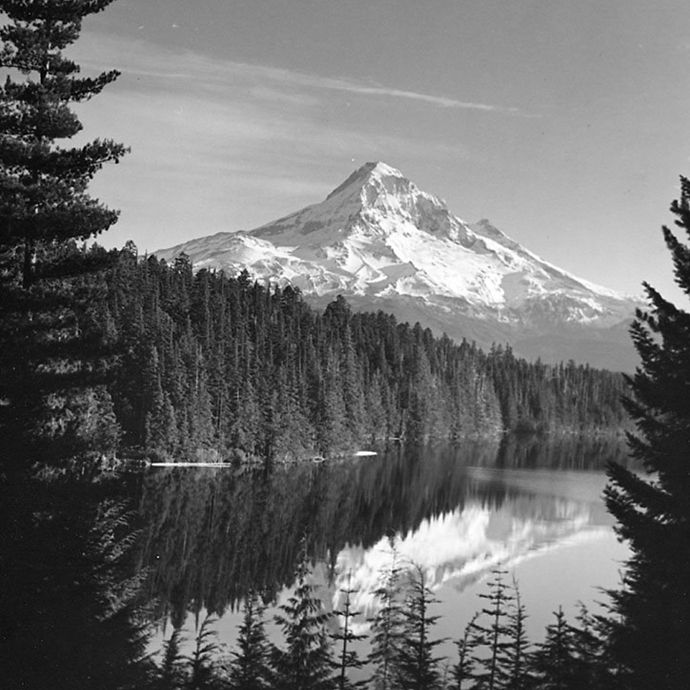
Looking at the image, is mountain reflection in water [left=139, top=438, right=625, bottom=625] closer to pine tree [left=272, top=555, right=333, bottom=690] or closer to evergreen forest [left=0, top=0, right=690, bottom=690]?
evergreen forest [left=0, top=0, right=690, bottom=690]

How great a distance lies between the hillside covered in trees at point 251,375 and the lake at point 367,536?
8176mm

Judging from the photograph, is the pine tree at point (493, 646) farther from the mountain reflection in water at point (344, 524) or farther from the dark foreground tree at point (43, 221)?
the dark foreground tree at point (43, 221)

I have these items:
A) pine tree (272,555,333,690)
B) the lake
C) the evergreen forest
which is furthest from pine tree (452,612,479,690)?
pine tree (272,555,333,690)

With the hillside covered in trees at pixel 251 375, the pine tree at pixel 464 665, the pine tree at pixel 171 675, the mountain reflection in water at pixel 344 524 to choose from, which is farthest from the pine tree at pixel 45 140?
the hillside covered in trees at pixel 251 375

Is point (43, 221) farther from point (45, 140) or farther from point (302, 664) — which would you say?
point (302, 664)

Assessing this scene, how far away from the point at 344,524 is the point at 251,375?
169 ft

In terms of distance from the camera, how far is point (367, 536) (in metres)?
60.7

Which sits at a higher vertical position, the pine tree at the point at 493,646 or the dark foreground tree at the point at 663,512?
the dark foreground tree at the point at 663,512

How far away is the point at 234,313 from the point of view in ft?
454

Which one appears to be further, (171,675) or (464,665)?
(464,665)

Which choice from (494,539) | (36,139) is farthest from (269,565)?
(36,139)

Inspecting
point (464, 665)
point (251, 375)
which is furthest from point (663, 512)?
point (251, 375)

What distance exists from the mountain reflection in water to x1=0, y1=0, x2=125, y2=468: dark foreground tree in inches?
692

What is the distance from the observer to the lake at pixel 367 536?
136 feet
